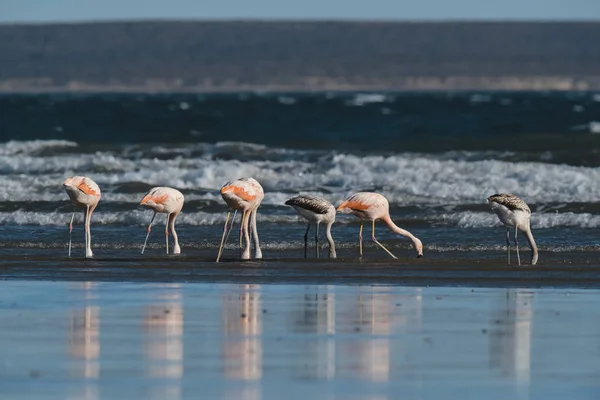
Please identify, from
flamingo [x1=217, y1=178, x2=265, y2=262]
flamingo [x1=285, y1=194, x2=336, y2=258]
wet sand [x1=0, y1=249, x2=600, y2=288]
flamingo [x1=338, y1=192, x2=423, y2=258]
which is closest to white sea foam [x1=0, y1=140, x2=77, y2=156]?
wet sand [x1=0, y1=249, x2=600, y2=288]

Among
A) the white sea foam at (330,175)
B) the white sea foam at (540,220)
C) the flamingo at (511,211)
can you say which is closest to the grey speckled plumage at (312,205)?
A: the flamingo at (511,211)

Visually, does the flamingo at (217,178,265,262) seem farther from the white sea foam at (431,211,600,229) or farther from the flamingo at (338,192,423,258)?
the white sea foam at (431,211,600,229)

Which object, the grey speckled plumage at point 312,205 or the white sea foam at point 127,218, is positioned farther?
the white sea foam at point 127,218

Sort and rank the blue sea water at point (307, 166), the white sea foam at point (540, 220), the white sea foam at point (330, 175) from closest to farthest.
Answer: the blue sea water at point (307, 166) < the white sea foam at point (540, 220) < the white sea foam at point (330, 175)

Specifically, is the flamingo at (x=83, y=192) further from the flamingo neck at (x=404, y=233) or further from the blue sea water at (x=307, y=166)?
the flamingo neck at (x=404, y=233)

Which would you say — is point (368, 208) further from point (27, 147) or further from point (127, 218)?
point (27, 147)

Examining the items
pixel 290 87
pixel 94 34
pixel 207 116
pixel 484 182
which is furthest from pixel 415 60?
pixel 484 182

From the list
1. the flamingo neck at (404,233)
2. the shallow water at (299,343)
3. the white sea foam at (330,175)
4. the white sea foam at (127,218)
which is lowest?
the shallow water at (299,343)

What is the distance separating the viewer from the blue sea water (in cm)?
2222

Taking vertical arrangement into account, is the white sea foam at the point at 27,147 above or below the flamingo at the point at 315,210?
above

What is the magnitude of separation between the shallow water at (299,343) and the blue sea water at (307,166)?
5022 mm

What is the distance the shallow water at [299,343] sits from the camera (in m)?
10.0

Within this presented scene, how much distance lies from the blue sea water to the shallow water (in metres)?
5.02

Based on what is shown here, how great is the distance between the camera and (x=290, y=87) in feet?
393
